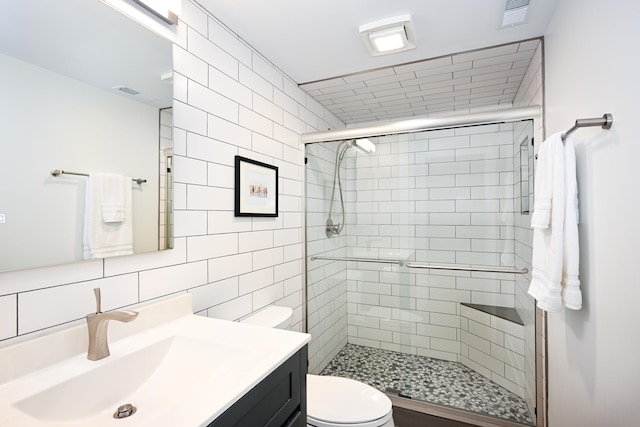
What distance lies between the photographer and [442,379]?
2.24 m

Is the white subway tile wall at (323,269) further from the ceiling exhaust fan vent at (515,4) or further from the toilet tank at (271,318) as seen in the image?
the ceiling exhaust fan vent at (515,4)

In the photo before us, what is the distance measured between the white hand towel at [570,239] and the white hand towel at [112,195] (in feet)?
5.44

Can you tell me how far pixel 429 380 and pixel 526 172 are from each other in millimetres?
1577

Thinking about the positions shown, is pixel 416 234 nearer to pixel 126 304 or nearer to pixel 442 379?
pixel 442 379

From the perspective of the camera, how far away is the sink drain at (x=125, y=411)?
83cm

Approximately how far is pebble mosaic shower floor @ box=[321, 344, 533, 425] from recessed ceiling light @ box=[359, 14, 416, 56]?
6.89 feet

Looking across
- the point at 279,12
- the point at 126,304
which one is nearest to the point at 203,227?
the point at 126,304

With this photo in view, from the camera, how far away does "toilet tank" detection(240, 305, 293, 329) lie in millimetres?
1647

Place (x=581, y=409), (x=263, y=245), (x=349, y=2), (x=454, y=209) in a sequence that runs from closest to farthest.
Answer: (x=581, y=409)
(x=349, y=2)
(x=263, y=245)
(x=454, y=209)

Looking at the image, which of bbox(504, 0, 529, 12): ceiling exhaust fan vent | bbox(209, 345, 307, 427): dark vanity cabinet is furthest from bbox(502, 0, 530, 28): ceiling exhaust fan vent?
bbox(209, 345, 307, 427): dark vanity cabinet

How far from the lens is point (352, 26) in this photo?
1.58 metres

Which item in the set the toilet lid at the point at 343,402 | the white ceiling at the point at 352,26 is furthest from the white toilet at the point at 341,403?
the white ceiling at the point at 352,26

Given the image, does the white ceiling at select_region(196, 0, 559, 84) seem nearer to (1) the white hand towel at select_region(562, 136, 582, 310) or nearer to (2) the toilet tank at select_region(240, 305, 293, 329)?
(1) the white hand towel at select_region(562, 136, 582, 310)

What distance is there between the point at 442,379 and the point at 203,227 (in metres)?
2.01
